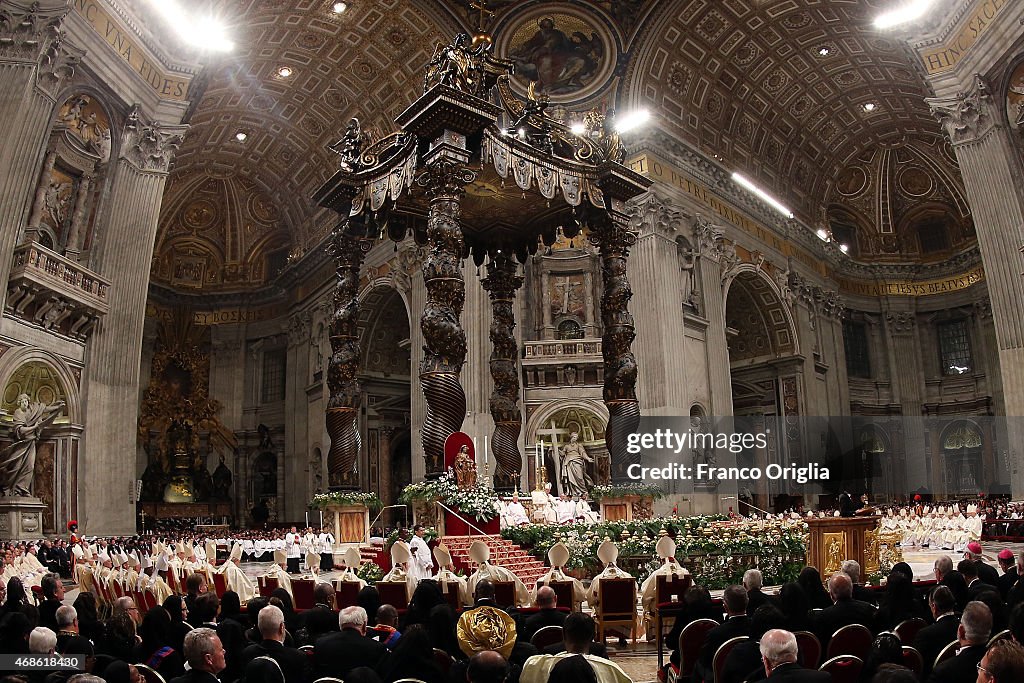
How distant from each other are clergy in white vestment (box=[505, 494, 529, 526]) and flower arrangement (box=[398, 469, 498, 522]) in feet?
5.02

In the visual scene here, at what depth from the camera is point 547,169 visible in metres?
10.9

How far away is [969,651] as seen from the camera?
3.18m

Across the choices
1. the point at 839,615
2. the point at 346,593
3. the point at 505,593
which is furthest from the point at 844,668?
the point at 346,593

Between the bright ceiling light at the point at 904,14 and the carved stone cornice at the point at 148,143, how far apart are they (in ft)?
53.2

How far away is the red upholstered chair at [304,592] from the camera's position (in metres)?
7.46

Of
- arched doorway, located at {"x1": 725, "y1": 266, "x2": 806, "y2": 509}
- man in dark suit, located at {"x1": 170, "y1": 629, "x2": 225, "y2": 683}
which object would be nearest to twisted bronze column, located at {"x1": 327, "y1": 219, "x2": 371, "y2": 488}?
man in dark suit, located at {"x1": 170, "y1": 629, "x2": 225, "y2": 683}

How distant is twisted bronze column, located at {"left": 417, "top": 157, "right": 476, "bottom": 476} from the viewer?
9.53m

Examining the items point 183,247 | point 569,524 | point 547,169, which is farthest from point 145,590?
point 183,247

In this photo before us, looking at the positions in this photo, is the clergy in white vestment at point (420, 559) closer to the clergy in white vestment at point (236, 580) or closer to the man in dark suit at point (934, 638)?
the clergy in white vestment at point (236, 580)

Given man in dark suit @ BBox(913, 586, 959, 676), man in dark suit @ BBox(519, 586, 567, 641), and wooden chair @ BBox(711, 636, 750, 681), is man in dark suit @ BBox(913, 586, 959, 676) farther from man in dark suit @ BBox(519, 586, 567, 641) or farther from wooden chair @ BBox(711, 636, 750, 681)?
man in dark suit @ BBox(519, 586, 567, 641)

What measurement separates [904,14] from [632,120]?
6757 millimetres

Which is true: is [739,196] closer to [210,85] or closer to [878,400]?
[878,400]

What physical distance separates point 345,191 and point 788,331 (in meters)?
18.5

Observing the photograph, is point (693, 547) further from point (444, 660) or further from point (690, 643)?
point (444, 660)
